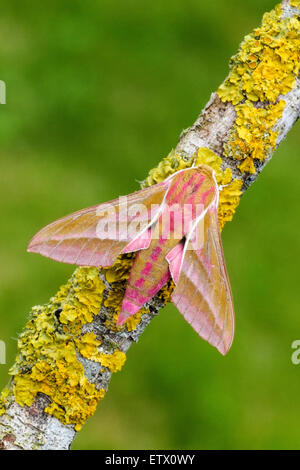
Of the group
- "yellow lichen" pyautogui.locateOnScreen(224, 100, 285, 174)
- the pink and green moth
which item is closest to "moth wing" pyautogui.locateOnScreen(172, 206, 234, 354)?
the pink and green moth

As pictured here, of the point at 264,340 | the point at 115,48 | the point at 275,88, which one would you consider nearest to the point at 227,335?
the point at 275,88

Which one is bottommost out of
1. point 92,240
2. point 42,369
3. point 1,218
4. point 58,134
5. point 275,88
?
point 42,369

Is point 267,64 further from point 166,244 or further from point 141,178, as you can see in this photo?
point 141,178

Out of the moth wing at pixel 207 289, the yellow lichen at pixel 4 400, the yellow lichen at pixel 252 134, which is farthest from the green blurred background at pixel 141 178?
the yellow lichen at pixel 252 134

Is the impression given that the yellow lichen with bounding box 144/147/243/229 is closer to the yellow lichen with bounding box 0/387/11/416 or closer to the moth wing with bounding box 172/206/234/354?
the moth wing with bounding box 172/206/234/354

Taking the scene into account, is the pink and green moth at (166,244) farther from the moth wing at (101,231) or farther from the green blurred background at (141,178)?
the green blurred background at (141,178)

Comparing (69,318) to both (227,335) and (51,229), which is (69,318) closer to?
(51,229)
